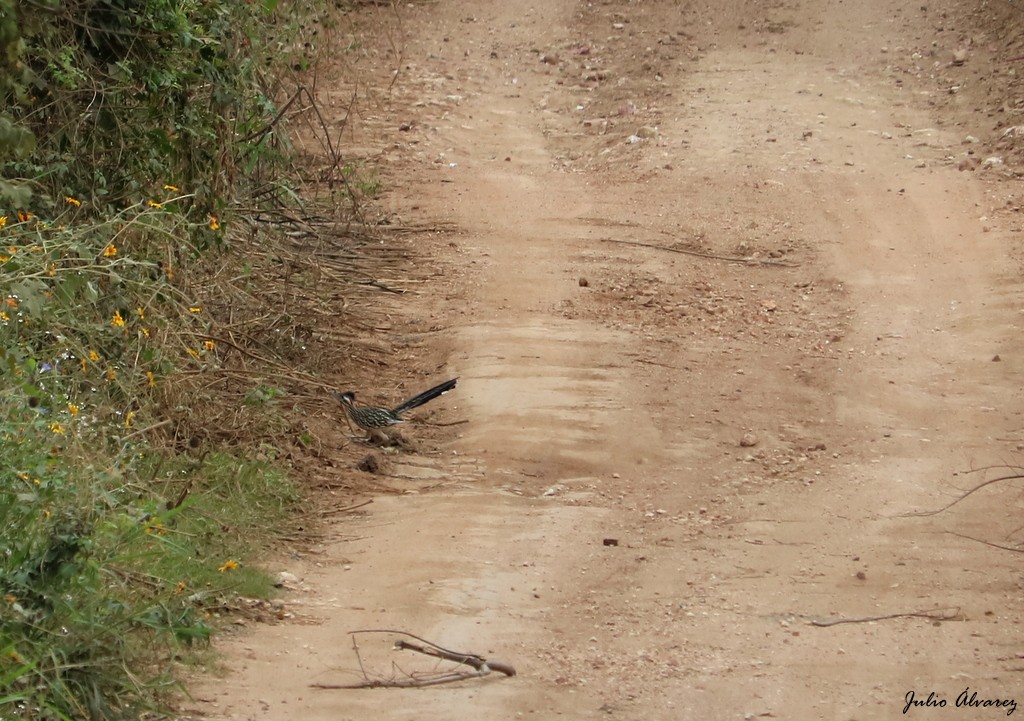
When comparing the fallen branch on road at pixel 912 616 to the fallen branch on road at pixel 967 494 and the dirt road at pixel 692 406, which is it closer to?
the dirt road at pixel 692 406

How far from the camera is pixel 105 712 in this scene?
146 inches

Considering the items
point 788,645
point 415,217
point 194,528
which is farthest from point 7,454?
point 415,217

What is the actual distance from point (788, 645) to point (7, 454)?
2492 mm

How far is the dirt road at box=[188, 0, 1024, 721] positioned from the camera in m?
4.44

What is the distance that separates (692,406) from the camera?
6633mm

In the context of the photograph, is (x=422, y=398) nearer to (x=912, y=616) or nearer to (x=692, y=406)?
(x=692, y=406)

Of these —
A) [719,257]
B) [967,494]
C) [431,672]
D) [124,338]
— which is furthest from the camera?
[719,257]

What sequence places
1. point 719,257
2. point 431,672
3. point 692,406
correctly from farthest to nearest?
1. point 719,257
2. point 692,406
3. point 431,672

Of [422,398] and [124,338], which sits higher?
[124,338]

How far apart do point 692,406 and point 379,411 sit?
1.48 m

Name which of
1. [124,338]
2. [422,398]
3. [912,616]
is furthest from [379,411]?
[912,616]

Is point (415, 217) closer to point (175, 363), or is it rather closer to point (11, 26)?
point (175, 363)

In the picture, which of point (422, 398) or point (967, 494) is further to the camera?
point (422, 398)

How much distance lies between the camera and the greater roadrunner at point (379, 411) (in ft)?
21.2
